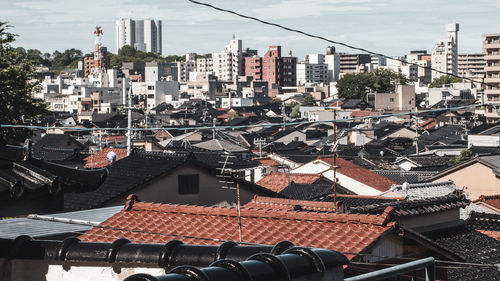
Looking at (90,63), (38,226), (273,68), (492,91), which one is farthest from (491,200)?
(90,63)

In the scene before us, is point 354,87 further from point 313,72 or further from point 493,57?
point 313,72

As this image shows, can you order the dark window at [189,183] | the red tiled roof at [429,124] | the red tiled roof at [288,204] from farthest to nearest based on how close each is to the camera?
the red tiled roof at [429,124], the dark window at [189,183], the red tiled roof at [288,204]

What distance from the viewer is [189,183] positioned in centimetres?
1552

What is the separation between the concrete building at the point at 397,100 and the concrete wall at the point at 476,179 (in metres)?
72.7

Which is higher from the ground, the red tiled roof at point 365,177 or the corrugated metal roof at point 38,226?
the corrugated metal roof at point 38,226

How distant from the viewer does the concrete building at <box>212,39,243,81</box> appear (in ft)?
572

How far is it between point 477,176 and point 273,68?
140 meters

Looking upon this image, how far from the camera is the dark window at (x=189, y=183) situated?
1548 centimetres

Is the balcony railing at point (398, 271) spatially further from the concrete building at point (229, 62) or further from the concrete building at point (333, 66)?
the concrete building at point (333, 66)

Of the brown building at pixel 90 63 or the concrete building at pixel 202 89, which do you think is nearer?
the concrete building at pixel 202 89

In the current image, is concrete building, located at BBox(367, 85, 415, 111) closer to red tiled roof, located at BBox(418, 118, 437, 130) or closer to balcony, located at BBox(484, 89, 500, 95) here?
balcony, located at BBox(484, 89, 500, 95)

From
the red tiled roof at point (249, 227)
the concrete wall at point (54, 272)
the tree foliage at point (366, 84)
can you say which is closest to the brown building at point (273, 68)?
the tree foliage at point (366, 84)

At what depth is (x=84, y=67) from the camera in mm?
185000

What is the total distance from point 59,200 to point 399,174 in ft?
94.2
